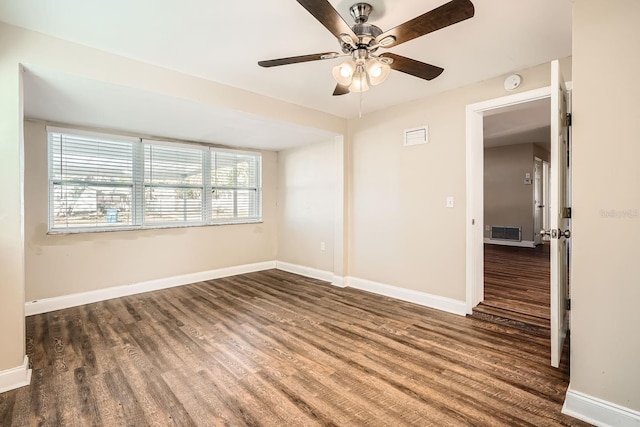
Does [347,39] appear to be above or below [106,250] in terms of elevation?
above

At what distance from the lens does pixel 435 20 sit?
1.54 meters

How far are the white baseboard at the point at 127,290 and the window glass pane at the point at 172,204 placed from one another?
86 centimetres

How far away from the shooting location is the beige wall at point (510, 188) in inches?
277

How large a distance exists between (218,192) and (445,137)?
3.46 m

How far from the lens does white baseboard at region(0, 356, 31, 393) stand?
77.3 inches

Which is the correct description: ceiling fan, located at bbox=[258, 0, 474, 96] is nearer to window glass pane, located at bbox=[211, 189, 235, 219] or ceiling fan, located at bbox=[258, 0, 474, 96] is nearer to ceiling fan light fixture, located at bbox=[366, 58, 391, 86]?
ceiling fan light fixture, located at bbox=[366, 58, 391, 86]

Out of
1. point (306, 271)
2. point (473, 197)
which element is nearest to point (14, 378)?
point (306, 271)

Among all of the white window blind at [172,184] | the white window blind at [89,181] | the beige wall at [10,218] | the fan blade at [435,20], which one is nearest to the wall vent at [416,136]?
the fan blade at [435,20]

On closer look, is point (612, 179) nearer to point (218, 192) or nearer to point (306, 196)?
point (306, 196)

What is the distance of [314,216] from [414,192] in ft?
6.02

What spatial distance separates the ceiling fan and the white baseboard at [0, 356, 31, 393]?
262 centimetres

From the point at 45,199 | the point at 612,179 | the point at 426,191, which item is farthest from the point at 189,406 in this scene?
the point at 45,199

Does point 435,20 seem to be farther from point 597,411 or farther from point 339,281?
point 339,281

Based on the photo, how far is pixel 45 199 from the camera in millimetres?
3463
